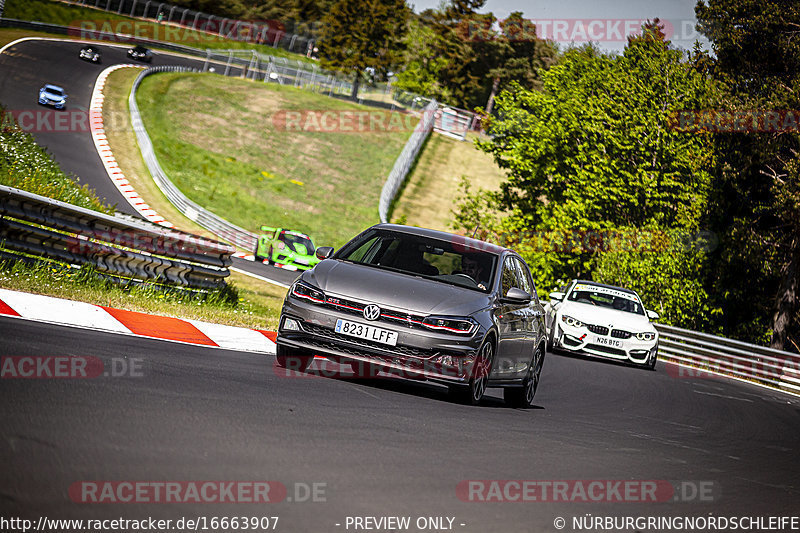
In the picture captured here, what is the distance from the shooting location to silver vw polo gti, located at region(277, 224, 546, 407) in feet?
27.8

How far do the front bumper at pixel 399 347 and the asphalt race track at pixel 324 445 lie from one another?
312 mm

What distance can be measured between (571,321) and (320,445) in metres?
14.9

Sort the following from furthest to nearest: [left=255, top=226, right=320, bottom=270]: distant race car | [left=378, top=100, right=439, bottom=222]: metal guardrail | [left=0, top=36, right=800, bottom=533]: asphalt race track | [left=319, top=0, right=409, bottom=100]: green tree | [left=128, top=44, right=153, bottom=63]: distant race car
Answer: [left=319, top=0, right=409, bottom=100]: green tree, [left=128, top=44, right=153, bottom=63]: distant race car, [left=378, top=100, right=439, bottom=222]: metal guardrail, [left=255, top=226, right=320, bottom=270]: distant race car, [left=0, top=36, right=800, bottom=533]: asphalt race track

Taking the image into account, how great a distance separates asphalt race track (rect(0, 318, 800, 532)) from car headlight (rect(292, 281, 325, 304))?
745 mm

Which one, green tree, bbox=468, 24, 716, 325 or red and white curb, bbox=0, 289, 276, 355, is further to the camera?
green tree, bbox=468, 24, 716, 325

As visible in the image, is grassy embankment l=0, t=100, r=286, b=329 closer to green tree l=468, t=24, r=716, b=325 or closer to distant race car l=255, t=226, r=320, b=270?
distant race car l=255, t=226, r=320, b=270

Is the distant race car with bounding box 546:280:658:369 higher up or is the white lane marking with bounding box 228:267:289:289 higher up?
the distant race car with bounding box 546:280:658:369

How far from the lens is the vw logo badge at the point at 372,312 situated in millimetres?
8484

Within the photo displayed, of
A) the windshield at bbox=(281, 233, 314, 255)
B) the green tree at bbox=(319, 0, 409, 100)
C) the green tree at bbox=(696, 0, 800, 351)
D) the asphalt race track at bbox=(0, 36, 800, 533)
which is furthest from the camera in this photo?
the green tree at bbox=(319, 0, 409, 100)

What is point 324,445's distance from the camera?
6023 millimetres

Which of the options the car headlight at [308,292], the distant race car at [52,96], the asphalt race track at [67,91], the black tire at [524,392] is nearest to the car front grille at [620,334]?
the black tire at [524,392]

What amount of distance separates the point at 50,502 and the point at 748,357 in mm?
24819

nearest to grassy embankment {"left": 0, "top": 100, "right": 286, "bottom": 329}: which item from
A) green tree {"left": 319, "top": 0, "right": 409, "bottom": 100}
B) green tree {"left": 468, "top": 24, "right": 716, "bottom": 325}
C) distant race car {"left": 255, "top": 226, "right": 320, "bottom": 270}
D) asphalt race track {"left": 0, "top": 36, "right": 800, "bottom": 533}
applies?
asphalt race track {"left": 0, "top": 36, "right": 800, "bottom": 533}

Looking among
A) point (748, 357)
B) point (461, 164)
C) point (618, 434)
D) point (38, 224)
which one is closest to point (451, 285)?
point (618, 434)
